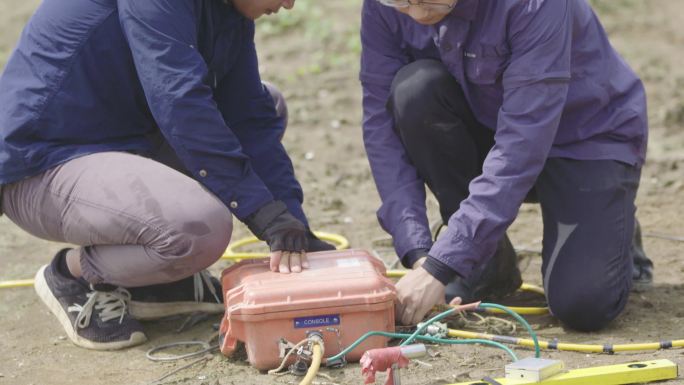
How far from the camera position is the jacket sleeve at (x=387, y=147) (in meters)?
3.87

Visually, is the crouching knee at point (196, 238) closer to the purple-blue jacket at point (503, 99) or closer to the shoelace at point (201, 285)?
the shoelace at point (201, 285)

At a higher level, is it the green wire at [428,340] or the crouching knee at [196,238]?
the crouching knee at [196,238]

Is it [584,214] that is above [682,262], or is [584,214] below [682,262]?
above

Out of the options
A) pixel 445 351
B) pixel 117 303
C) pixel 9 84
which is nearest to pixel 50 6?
pixel 9 84

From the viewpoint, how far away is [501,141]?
3.56m

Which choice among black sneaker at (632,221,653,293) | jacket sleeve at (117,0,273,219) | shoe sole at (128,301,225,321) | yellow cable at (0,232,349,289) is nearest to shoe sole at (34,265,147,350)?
shoe sole at (128,301,225,321)

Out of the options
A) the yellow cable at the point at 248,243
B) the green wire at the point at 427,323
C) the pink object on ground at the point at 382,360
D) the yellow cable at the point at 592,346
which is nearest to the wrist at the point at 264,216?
the green wire at the point at 427,323

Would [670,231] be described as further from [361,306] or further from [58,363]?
[58,363]

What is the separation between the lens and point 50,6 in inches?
149

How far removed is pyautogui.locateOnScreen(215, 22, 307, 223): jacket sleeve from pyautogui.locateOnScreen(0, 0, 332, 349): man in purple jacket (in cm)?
13

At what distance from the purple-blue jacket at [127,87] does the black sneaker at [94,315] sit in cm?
49

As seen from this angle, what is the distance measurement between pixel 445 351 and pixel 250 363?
634 millimetres

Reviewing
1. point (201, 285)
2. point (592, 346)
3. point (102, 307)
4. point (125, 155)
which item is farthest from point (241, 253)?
point (592, 346)

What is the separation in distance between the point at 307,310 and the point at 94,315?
95cm
